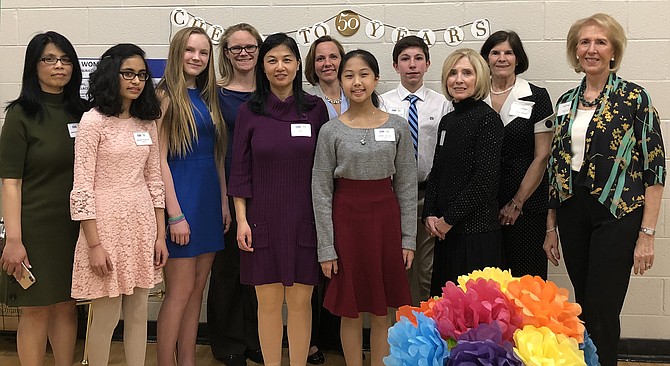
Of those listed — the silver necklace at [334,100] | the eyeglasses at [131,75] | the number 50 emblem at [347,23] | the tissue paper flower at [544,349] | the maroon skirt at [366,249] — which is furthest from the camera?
the number 50 emblem at [347,23]

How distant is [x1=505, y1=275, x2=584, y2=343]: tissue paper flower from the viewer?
3.01 feet

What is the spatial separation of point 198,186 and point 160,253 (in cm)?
33

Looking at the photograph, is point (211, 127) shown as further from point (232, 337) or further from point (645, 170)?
point (645, 170)

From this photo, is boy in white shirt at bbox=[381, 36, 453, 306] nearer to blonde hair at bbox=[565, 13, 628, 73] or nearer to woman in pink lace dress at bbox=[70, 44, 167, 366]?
blonde hair at bbox=[565, 13, 628, 73]

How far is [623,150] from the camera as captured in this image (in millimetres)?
2021

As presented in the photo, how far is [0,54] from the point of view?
3.24 metres

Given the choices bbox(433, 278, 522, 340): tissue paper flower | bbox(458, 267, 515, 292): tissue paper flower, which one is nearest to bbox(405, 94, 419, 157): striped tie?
bbox(458, 267, 515, 292): tissue paper flower

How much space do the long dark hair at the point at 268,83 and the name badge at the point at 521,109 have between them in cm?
93

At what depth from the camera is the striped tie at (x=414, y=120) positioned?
2.70 metres

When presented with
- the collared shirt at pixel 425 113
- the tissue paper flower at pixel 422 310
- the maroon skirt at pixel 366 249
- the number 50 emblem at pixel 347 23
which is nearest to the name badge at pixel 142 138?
the maroon skirt at pixel 366 249

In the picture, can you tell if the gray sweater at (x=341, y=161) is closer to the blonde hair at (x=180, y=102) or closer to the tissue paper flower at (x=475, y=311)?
the blonde hair at (x=180, y=102)

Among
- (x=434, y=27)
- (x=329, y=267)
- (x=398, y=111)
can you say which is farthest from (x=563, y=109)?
(x=329, y=267)

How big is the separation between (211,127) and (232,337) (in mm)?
1203

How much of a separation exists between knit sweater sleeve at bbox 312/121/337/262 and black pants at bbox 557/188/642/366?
0.94 m
